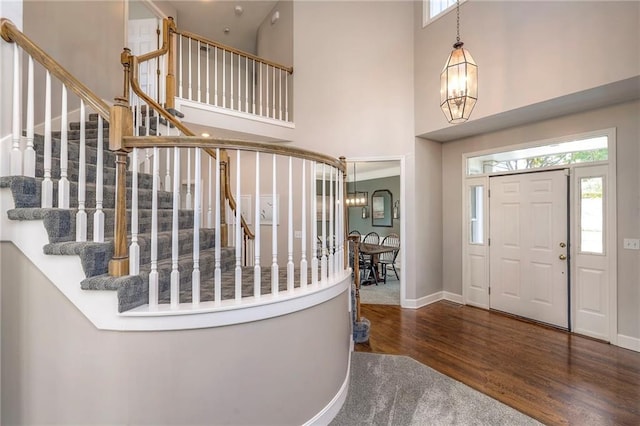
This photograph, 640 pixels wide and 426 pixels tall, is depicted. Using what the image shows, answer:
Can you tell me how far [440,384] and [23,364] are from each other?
271 cm

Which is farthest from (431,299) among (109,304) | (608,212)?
(109,304)

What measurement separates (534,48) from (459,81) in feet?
3.52

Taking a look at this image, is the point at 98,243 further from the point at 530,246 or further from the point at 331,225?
the point at 530,246

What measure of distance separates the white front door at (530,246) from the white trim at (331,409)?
295cm

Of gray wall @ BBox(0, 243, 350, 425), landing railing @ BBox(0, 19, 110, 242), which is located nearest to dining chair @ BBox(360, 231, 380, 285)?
gray wall @ BBox(0, 243, 350, 425)

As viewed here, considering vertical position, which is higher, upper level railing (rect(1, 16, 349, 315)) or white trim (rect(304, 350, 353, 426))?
upper level railing (rect(1, 16, 349, 315))

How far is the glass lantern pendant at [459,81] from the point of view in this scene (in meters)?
2.81

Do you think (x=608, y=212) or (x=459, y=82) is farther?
(x=608, y=212)

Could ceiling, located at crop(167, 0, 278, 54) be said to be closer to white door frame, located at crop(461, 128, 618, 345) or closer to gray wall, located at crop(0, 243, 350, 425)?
white door frame, located at crop(461, 128, 618, 345)

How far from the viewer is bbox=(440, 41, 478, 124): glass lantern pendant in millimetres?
2807

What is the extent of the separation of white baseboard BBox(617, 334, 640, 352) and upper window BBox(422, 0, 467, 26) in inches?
169

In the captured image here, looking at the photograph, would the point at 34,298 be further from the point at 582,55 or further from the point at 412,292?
the point at 582,55

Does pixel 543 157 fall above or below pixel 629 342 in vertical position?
above

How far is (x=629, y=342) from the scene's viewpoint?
3.02 m
